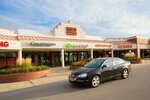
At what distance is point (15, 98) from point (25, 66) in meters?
5.03

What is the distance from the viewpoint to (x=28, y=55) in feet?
59.1

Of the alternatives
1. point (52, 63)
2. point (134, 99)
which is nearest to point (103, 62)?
point (134, 99)

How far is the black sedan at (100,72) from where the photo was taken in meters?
5.14

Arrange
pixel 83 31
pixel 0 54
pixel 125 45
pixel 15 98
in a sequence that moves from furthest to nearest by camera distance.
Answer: pixel 125 45, pixel 83 31, pixel 0 54, pixel 15 98

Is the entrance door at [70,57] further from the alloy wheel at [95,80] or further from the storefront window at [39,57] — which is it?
the alloy wheel at [95,80]

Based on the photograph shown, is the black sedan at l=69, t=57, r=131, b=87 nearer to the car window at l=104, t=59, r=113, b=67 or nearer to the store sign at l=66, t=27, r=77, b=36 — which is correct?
the car window at l=104, t=59, r=113, b=67

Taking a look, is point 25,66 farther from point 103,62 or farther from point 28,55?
point 28,55

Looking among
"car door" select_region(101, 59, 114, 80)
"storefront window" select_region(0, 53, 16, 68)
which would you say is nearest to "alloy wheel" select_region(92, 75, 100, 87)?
"car door" select_region(101, 59, 114, 80)

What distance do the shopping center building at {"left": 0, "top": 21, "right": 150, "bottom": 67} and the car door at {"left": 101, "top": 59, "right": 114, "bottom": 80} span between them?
9709 mm

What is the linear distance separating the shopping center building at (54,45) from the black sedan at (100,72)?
8.84 meters

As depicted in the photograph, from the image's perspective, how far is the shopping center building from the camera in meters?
13.2

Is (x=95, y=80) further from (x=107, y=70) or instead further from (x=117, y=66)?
(x=117, y=66)

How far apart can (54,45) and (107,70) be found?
36.3ft

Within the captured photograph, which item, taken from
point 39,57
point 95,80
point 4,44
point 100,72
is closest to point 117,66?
point 100,72
